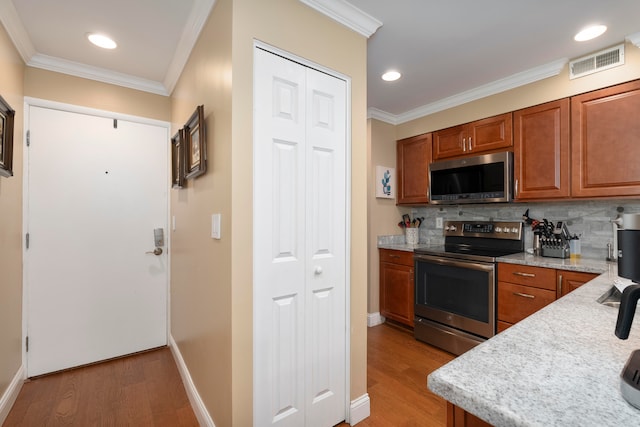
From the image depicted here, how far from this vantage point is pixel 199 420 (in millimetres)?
1728

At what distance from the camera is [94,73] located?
235 cm

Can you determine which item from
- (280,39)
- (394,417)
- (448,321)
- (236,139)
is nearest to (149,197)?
(236,139)

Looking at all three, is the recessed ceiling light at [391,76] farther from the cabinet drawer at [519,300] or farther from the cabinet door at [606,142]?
the cabinet drawer at [519,300]

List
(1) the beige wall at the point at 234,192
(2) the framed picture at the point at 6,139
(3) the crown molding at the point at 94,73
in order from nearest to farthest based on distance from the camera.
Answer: (1) the beige wall at the point at 234,192 → (2) the framed picture at the point at 6,139 → (3) the crown molding at the point at 94,73

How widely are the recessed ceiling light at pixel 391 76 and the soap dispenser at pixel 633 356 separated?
7.35 ft

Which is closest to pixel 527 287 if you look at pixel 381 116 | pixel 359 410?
pixel 359 410

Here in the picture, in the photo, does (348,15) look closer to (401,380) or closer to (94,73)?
(94,73)

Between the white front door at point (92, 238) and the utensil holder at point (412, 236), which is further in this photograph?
the utensil holder at point (412, 236)

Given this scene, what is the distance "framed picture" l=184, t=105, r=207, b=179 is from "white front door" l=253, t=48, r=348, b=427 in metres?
0.45

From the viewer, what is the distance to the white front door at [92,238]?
220 centimetres

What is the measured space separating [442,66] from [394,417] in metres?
2.55

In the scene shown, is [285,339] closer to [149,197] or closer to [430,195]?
[149,197]

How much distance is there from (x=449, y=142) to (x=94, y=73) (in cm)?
323

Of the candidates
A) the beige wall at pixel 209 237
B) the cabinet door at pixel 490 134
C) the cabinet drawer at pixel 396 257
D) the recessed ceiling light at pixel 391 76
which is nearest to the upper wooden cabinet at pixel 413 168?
the cabinet door at pixel 490 134
